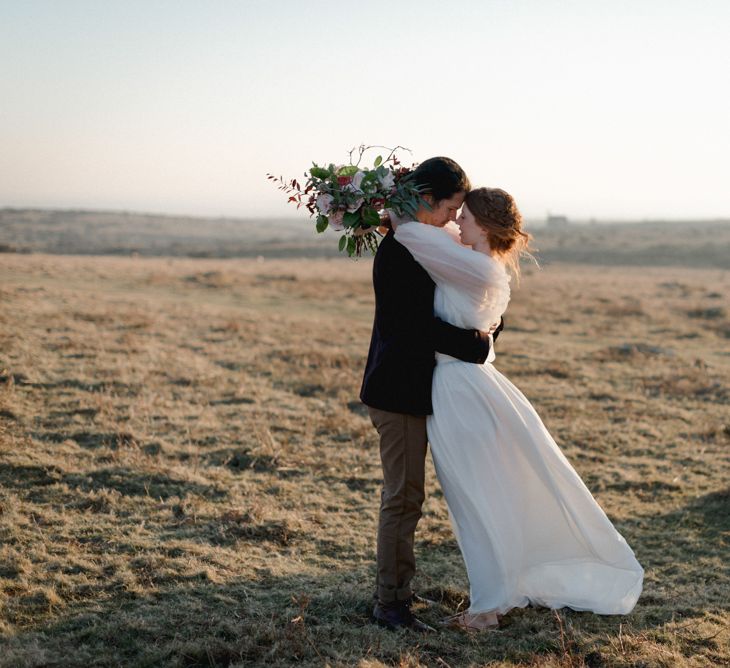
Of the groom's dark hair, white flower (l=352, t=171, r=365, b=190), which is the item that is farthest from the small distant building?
white flower (l=352, t=171, r=365, b=190)

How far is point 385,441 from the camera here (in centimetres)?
483

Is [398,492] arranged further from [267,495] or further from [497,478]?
[267,495]

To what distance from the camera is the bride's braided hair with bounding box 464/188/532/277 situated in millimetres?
4723

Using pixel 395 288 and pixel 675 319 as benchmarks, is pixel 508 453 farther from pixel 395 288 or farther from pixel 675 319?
pixel 675 319

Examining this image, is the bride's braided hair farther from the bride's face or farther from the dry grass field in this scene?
the dry grass field

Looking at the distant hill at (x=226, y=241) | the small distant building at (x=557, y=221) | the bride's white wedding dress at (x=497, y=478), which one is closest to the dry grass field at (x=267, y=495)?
the bride's white wedding dress at (x=497, y=478)

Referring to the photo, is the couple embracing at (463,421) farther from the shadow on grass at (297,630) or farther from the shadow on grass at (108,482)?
the shadow on grass at (108,482)

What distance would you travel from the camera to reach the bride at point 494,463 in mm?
4719

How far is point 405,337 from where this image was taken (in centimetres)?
471

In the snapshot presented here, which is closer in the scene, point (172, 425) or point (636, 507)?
point (636, 507)

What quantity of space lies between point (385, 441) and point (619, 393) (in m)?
9.60

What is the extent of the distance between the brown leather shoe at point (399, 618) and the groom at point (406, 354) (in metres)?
0.01

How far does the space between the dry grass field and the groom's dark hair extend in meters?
2.77

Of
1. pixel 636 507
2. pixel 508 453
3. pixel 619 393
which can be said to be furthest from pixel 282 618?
pixel 619 393
